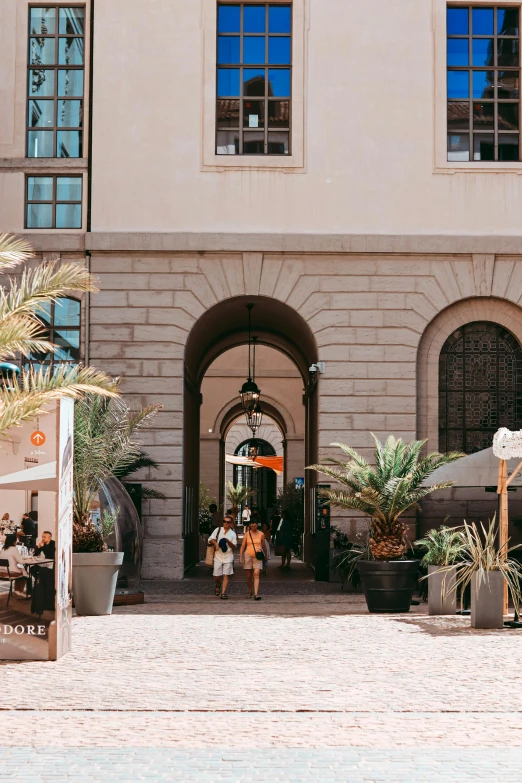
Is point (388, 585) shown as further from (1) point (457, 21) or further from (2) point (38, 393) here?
(1) point (457, 21)

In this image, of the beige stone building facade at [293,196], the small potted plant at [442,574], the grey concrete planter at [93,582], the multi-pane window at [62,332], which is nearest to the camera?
the small potted plant at [442,574]

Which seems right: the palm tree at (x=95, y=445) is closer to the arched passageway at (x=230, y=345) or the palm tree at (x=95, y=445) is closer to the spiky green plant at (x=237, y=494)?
the arched passageway at (x=230, y=345)

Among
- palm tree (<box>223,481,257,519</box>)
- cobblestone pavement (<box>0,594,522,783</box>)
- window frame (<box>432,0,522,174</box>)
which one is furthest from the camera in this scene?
palm tree (<box>223,481,257,519</box>)

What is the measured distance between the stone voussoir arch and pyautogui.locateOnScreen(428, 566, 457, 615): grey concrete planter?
6.83 m

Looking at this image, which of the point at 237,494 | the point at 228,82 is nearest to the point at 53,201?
the point at 228,82

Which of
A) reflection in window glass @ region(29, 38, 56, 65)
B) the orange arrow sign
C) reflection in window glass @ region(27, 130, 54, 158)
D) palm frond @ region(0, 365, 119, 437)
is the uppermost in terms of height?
reflection in window glass @ region(29, 38, 56, 65)

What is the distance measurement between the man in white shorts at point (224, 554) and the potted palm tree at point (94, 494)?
2.08 meters

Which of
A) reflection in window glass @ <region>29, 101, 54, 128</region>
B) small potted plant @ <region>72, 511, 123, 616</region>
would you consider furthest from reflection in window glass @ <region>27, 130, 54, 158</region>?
small potted plant @ <region>72, 511, 123, 616</region>

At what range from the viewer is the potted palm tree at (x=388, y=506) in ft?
59.1

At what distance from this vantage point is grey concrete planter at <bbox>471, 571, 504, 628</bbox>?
15195 millimetres

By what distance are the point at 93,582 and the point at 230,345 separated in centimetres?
1638

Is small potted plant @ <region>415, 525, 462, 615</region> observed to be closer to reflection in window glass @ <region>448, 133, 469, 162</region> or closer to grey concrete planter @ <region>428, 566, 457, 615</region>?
grey concrete planter @ <region>428, 566, 457, 615</region>

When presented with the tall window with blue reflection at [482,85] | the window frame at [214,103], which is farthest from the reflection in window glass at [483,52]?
the window frame at [214,103]

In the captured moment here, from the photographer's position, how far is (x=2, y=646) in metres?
12.7
